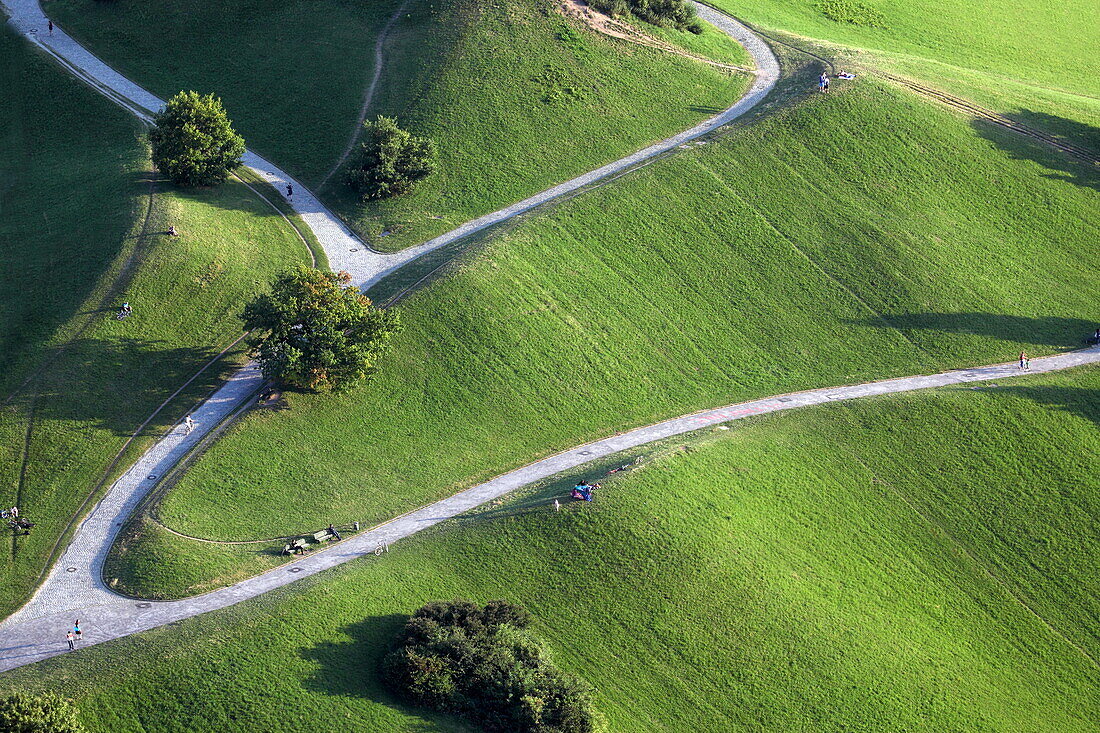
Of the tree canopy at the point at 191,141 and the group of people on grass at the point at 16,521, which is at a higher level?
the tree canopy at the point at 191,141

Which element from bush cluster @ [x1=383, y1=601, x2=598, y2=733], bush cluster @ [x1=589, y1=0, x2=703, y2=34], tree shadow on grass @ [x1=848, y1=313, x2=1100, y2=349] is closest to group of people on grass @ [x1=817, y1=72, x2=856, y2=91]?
bush cluster @ [x1=589, y1=0, x2=703, y2=34]

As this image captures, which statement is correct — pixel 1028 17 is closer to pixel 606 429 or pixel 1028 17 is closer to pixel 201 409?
pixel 606 429

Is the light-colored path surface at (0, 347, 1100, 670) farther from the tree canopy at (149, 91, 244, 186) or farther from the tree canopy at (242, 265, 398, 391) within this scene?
the tree canopy at (149, 91, 244, 186)

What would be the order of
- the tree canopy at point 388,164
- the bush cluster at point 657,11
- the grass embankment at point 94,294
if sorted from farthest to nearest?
the bush cluster at point 657,11, the tree canopy at point 388,164, the grass embankment at point 94,294

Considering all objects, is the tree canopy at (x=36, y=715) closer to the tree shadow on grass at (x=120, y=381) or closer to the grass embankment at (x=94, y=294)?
the grass embankment at (x=94, y=294)

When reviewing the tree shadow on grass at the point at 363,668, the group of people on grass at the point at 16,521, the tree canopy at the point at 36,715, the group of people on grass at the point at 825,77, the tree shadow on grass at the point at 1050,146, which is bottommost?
the group of people on grass at the point at 16,521

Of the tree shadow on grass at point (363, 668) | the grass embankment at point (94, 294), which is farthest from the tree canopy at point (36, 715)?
the grass embankment at point (94, 294)

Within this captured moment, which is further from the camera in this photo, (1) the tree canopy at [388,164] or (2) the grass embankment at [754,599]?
(1) the tree canopy at [388,164]
